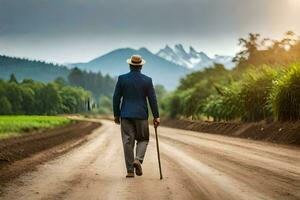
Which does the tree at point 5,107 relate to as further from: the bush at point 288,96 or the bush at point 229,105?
the bush at point 288,96

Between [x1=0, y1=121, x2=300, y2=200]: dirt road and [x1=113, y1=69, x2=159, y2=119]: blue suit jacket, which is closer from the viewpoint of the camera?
[x1=0, y1=121, x2=300, y2=200]: dirt road

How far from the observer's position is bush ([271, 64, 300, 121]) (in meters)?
27.1

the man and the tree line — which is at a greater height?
the tree line

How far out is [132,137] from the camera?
12.5 meters

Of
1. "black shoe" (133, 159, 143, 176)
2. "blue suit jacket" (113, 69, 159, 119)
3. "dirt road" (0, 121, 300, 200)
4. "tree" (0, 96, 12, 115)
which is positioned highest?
"tree" (0, 96, 12, 115)

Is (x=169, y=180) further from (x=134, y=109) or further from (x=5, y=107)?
(x=5, y=107)

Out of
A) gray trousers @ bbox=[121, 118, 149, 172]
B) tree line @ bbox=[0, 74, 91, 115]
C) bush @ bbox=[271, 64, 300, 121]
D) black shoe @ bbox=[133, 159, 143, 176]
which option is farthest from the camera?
tree line @ bbox=[0, 74, 91, 115]

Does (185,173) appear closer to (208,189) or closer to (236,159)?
(208,189)

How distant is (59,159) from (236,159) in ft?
15.5

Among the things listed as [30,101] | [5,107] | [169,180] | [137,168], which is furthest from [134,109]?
[30,101]

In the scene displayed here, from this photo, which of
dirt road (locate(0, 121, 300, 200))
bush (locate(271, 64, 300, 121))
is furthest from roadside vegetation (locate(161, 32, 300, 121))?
dirt road (locate(0, 121, 300, 200))

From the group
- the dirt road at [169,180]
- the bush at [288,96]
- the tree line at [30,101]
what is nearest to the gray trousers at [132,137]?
the dirt road at [169,180]

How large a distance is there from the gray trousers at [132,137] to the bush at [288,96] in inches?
620

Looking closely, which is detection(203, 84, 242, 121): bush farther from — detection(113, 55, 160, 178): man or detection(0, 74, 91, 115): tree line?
detection(0, 74, 91, 115): tree line
